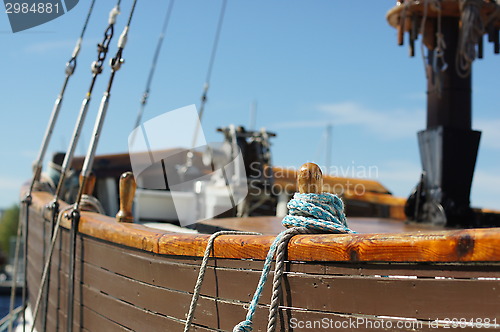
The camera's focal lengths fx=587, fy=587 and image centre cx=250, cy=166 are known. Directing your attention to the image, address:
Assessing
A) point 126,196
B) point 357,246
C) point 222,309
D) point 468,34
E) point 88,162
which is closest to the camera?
point 357,246

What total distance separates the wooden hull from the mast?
3246 millimetres

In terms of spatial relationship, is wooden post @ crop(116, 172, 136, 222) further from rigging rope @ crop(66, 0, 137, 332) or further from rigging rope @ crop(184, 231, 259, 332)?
rigging rope @ crop(184, 231, 259, 332)

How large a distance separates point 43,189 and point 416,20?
431 cm

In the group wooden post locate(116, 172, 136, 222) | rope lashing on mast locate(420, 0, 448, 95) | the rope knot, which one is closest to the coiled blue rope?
the rope knot

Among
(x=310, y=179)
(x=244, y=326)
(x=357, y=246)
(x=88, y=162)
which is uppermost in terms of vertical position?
(x=88, y=162)

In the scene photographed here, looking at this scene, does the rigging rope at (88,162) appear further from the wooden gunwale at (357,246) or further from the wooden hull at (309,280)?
the wooden gunwale at (357,246)

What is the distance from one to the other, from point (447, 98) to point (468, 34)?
0.65 meters

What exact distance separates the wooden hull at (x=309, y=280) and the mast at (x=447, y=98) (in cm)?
325

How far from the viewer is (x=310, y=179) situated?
228 cm

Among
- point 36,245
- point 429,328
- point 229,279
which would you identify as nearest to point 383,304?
point 429,328

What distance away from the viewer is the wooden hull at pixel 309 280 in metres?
1.73

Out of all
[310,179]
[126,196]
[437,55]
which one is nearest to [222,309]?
[310,179]

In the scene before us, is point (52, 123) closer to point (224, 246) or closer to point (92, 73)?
point (92, 73)

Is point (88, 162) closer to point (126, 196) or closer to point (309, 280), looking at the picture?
point (126, 196)
